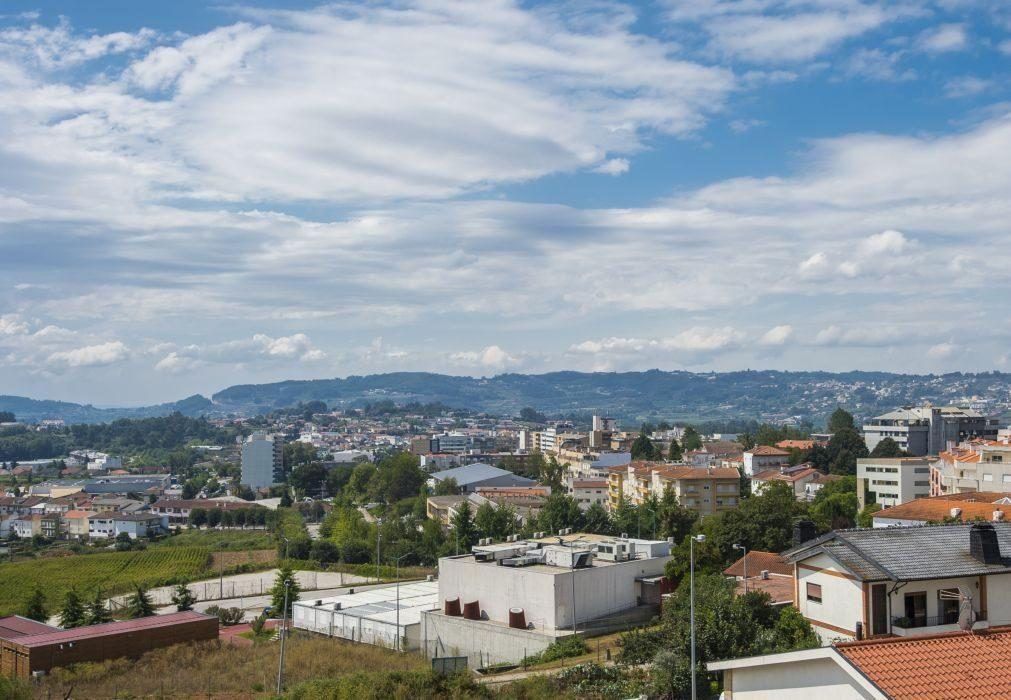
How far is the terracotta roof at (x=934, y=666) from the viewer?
9984 millimetres

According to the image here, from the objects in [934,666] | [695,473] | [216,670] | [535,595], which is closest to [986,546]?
[934,666]

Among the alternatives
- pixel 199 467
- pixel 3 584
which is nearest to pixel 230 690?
pixel 3 584

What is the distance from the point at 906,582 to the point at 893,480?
47541mm

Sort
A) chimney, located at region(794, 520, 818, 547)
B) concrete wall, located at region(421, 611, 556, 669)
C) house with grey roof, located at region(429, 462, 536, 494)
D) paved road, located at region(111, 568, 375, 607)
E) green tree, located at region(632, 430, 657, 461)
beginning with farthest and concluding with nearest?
green tree, located at region(632, 430, 657, 461)
house with grey roof, located at region(429, 462, 536, 494)
paved road, located at region(111, 568, 375, 607)
concrete wall, located at region(421, 611, 556, 669)
chimney, located at region(794, 520, 818, 547)

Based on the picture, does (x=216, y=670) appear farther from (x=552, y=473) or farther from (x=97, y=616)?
(x=552, y=473)

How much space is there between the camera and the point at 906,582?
16.0 m

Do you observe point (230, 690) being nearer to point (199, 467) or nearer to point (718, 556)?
point (718, 556)

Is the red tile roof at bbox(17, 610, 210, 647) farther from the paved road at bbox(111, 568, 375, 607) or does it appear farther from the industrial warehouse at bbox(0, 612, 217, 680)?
the paved road at bbox(111, 568, 375, 607)

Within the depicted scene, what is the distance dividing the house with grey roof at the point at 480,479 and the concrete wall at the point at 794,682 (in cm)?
8037

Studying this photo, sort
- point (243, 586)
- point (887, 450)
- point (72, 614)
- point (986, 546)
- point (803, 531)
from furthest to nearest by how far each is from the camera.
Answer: point (887, 450)
point (243, 586)
point (72, 614)
point (803, 531)
point (986, 546)

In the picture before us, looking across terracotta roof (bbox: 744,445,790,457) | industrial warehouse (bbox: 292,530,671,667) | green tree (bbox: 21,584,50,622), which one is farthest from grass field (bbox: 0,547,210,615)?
terracotta roof (bbox: 744,445,790,457)

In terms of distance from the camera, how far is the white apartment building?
59.5 metres

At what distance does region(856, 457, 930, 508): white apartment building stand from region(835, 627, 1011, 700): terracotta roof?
5101cm

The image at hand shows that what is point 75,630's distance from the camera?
98.3ft
